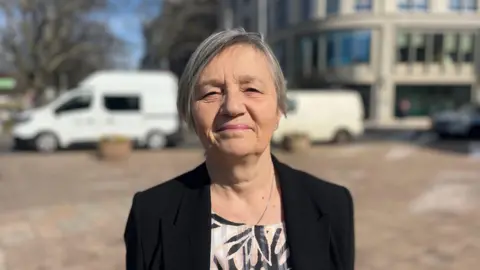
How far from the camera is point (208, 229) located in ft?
5.06

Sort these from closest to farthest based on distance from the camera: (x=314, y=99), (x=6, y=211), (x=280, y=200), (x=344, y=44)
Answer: (x=280, y=200), (x=6, y=211), (x=314, y=99), (x=344, y=44)

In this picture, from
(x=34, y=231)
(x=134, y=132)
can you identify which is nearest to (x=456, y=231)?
(x=34, y=231)

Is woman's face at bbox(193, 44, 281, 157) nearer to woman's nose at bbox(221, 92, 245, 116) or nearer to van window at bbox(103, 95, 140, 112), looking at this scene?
woman's nose at bbox(221, 92, 245, 116)

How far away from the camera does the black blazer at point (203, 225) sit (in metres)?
1.52

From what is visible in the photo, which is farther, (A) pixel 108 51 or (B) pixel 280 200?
(A) pixel 108 51

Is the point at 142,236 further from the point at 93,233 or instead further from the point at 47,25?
the point at 47,25

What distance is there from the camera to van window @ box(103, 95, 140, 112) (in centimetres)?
1630

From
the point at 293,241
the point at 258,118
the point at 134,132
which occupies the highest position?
the point at 258,118

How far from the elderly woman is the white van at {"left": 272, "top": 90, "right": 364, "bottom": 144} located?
1650 centimetres

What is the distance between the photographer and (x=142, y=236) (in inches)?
61.1

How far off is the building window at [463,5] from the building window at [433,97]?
5418 millimetres

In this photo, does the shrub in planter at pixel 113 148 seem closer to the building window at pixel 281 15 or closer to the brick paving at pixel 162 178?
the brick paving at pixel 162 178

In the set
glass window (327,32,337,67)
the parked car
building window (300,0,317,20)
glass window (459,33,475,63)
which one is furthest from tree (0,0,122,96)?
glass window (459,33,475,63)

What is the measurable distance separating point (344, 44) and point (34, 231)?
35427mm
